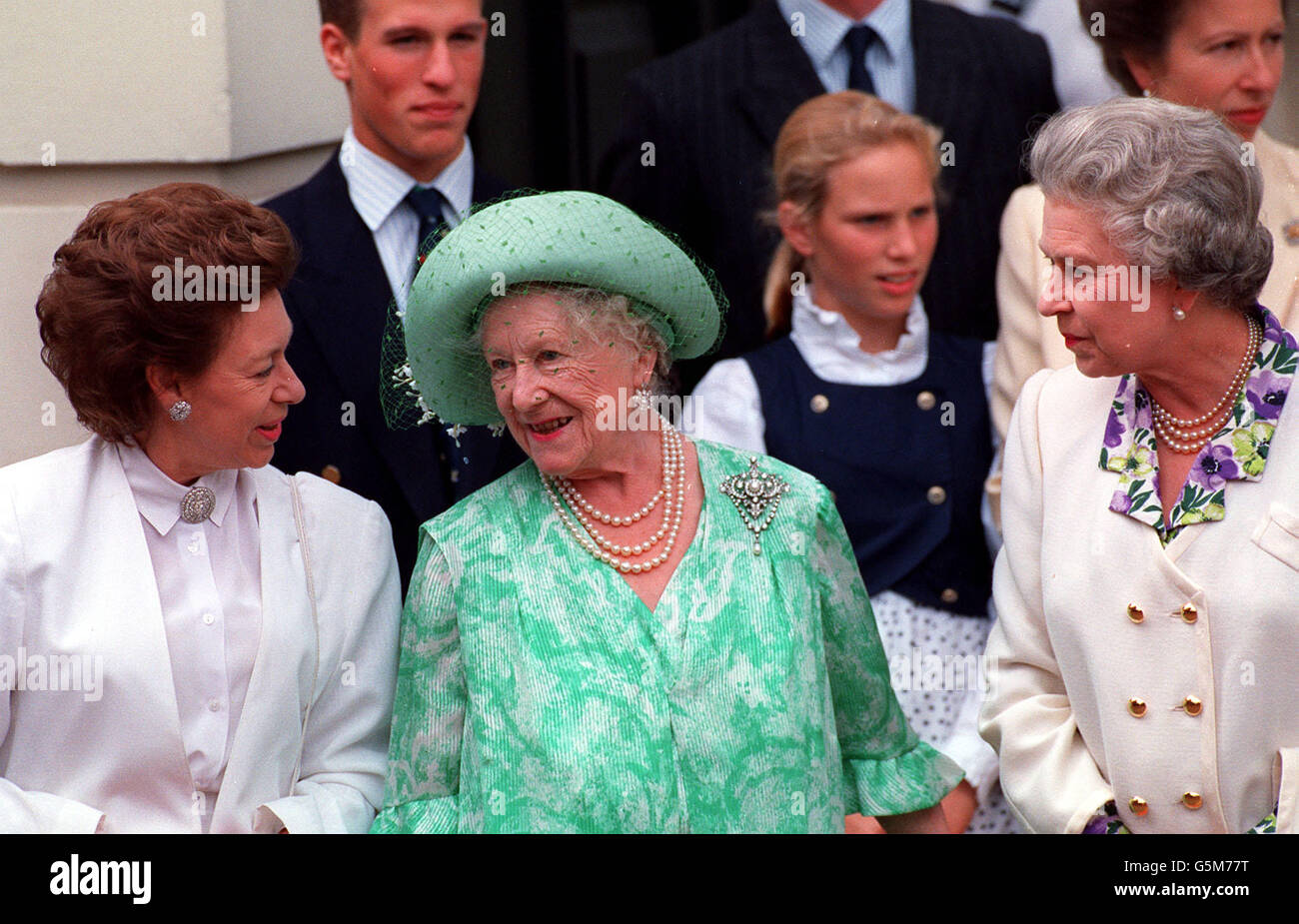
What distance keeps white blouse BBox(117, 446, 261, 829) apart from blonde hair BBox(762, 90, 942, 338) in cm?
160

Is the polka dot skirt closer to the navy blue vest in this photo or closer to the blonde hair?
the navy blue vest

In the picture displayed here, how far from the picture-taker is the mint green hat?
2916 mm

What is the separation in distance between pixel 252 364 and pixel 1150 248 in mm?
1612

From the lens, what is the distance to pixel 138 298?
2.97 m

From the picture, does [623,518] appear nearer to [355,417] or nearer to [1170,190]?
[355,417]

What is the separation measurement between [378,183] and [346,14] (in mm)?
412

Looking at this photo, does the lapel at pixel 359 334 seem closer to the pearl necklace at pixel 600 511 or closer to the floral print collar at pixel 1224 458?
the pearl necklace at pixel 600 511

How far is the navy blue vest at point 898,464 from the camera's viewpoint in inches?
155

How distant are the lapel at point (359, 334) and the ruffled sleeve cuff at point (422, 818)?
902mm

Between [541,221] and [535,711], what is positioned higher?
[541,221]

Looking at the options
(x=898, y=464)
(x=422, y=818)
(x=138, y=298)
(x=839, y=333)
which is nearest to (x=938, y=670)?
(x=898, y=464)

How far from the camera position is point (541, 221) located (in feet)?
9.66

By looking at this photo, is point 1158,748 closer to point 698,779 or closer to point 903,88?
point 698,779
